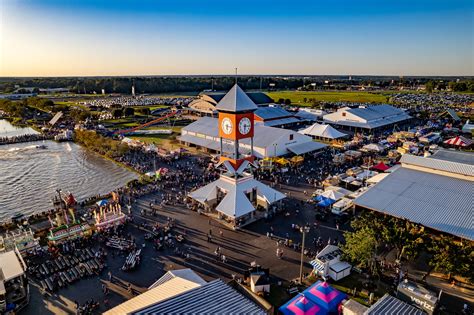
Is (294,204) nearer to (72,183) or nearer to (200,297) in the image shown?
(200,297)

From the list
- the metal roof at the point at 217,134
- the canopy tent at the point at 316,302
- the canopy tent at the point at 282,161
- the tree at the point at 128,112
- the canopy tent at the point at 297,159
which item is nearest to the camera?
the canopy tent at the point at 316,302

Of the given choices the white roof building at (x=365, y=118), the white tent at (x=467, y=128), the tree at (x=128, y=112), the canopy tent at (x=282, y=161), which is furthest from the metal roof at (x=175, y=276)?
the tree at (x=128, y=112)

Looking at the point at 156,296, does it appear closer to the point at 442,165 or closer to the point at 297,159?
the point at 442,165

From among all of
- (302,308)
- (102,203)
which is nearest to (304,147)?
(102,203)

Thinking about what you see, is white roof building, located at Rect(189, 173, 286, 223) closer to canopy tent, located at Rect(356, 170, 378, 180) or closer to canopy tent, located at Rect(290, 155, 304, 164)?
canopy tent, located at Rect(356, 170, 378, 180)

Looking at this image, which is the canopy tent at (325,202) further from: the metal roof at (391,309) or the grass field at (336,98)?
the grass field at (336,98)
